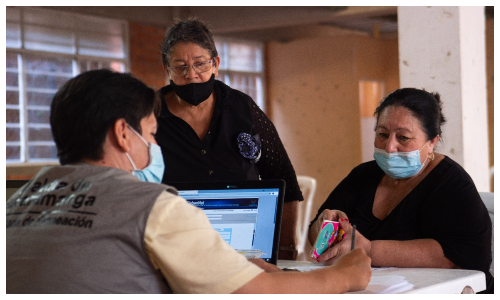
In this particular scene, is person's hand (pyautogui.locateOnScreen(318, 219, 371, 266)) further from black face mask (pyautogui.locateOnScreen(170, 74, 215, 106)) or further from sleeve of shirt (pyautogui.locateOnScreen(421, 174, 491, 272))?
black face mask (pyautogui.locateOnScreen(170, 74, 215, 106))

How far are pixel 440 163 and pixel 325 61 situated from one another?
250 inches

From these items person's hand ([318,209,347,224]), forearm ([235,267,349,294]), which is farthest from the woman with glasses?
forearm ([235,267,349,294])

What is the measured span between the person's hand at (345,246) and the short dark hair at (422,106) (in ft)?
1.48

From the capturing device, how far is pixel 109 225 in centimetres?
111

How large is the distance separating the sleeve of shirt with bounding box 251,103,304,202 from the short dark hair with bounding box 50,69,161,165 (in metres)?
1.13

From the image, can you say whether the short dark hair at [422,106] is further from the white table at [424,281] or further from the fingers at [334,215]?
the white table at [424,281]

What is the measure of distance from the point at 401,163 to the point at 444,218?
0.23 meters

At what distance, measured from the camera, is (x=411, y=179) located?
81.4 inches

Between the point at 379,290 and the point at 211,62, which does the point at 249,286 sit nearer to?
the point at 379,290

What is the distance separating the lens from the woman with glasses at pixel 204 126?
87.5 inches

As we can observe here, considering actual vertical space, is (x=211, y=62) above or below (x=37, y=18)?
below

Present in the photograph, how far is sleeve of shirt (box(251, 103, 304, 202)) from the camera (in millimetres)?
2348

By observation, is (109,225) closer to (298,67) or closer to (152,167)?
(152,167)
